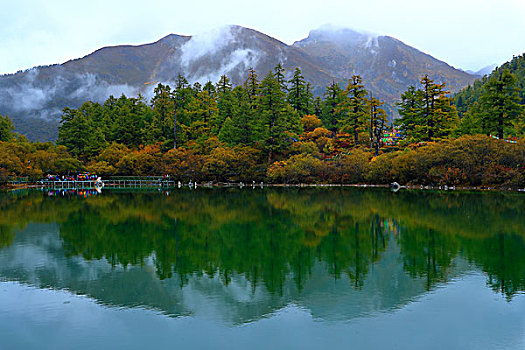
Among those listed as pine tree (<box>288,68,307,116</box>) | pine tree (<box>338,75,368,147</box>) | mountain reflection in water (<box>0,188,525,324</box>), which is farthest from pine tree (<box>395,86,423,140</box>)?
mountain reflection in water (<box>0,188,525,324</box>)

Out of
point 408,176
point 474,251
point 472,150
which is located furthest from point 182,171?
point 474,251

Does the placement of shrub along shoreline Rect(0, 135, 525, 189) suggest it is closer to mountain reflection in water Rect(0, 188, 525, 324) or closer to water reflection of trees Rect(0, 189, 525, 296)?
water reflection of trees Rect(0, 189, 525, 296)

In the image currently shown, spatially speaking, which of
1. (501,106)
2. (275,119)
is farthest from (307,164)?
(501,106)

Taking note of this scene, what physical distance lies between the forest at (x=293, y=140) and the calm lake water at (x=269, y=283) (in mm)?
20085

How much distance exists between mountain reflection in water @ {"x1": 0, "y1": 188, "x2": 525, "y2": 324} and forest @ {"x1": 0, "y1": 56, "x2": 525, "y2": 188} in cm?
1516

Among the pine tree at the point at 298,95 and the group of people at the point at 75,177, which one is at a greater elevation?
the pine tree at the point at 298,95

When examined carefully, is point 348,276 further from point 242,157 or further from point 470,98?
point 470,98

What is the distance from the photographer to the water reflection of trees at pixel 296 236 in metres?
14.0

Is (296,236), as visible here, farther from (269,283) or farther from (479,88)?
(479,88)

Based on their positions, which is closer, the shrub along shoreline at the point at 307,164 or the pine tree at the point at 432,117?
the shrub along shoreline at the point at 307,164

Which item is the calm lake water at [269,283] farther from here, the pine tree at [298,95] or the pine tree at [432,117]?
the pine tree at [298,95]

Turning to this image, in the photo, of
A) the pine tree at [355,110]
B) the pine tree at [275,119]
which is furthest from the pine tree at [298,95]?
the pine tree at [275,119]

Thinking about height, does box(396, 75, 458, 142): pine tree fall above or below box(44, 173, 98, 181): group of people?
above

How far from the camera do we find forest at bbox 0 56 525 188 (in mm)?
43469
